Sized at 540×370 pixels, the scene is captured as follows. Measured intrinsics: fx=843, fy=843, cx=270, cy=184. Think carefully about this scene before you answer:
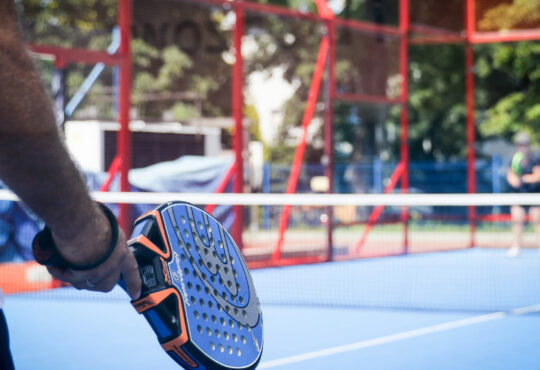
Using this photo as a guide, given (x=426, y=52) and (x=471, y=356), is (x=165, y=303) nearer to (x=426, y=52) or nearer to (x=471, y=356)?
(x=471, y=356)

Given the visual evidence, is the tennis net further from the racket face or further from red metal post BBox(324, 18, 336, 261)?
the racket face

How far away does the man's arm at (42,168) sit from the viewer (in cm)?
103

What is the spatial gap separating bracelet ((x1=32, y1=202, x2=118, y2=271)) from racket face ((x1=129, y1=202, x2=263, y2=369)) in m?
0.21

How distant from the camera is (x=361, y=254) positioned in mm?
11570

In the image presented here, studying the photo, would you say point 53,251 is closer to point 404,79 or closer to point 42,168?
point 42,168

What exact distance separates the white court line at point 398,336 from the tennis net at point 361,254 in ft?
0.81

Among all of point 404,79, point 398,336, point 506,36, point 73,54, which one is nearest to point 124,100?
point 73,54

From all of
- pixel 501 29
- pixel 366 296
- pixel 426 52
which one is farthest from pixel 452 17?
pixel 426 52

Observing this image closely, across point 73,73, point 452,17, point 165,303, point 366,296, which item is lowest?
point 366,296

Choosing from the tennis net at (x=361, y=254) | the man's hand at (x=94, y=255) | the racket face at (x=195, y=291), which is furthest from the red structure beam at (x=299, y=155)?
the man's hand at (x=94, y=255)

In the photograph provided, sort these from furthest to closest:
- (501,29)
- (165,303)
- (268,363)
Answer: (501,29) < (268,363) < (165,303)

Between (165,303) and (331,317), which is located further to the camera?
(331,317)

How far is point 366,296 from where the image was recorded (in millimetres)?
7699

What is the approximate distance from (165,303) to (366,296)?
6.36m
